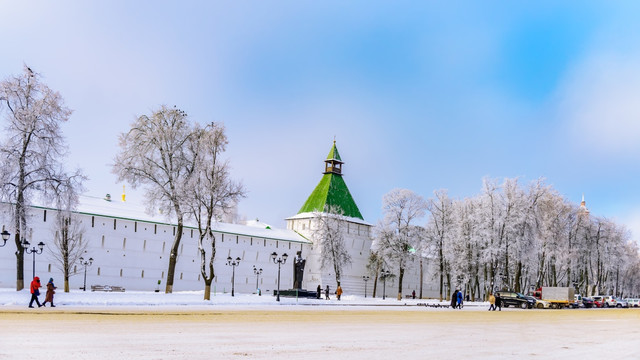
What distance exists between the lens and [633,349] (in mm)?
12797

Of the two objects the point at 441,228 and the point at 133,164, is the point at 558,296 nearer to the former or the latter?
the point at 441,228

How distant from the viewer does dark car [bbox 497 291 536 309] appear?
4516 centimetres

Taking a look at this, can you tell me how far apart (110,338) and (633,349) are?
427 inches

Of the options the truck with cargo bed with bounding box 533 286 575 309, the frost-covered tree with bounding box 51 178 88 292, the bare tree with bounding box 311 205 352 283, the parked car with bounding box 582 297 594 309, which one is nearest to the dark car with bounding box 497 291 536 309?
the truck with cargo bed with bounding box 533 286 575 309

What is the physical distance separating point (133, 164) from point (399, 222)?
31.4 m

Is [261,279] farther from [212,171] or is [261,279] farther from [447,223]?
[212,171]

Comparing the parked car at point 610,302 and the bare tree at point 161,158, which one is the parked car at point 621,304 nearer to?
the parked car at point 610,302

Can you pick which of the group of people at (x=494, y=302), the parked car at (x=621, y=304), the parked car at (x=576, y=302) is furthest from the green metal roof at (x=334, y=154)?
the group of people at (x=494, y=302)

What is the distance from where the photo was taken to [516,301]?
45.6 metres

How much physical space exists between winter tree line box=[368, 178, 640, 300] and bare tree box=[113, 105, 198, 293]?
27.6m

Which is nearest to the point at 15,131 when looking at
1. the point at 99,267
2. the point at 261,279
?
the point at 99,267

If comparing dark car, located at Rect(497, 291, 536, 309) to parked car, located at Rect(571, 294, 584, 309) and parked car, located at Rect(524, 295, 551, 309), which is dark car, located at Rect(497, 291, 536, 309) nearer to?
parked car, located at Rect(524, 295, 551, 309)

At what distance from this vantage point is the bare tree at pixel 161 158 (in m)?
33.6

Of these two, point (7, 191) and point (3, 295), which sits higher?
point (7, 191)
